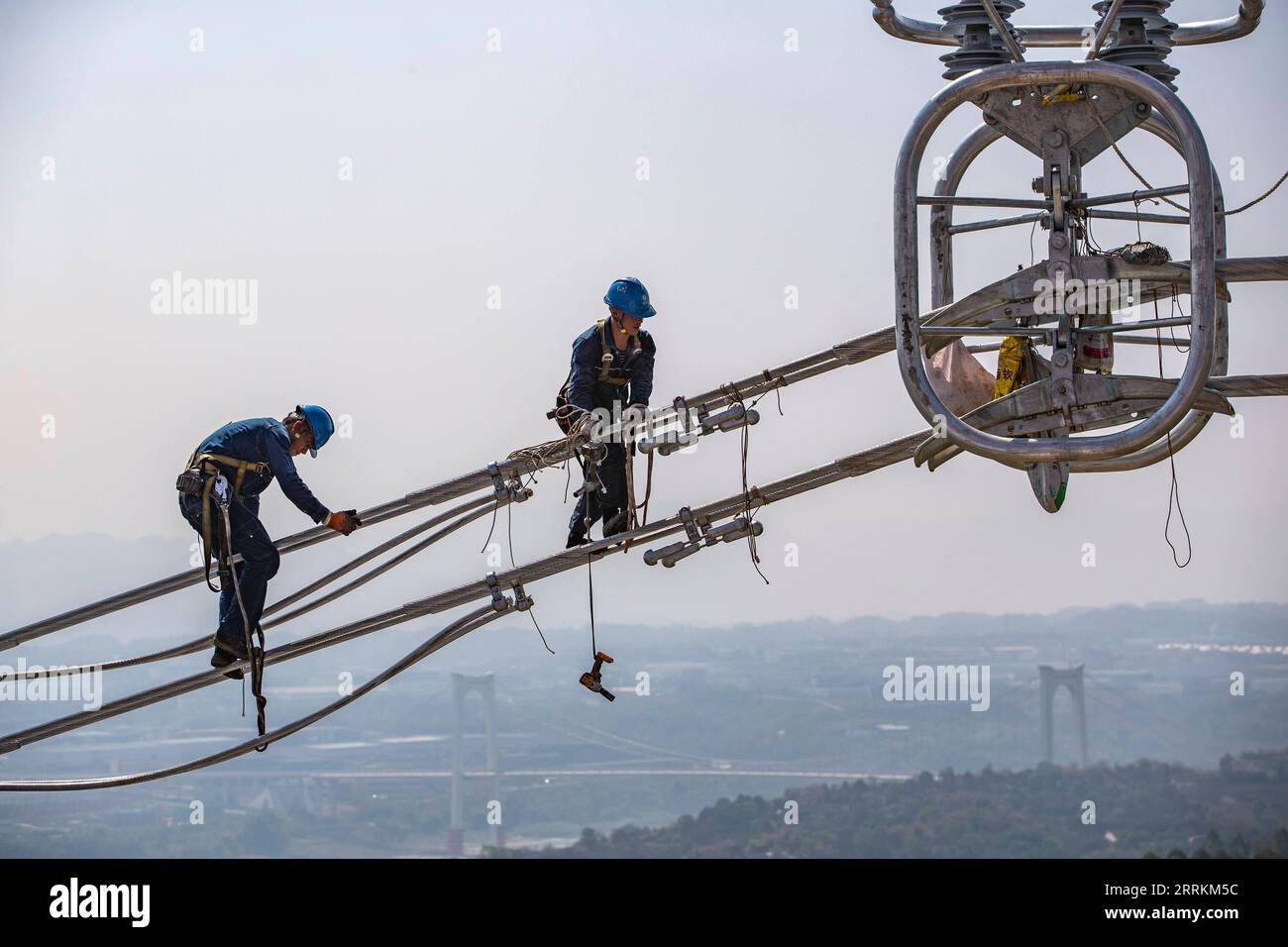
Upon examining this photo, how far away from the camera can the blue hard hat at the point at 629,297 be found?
1588cm

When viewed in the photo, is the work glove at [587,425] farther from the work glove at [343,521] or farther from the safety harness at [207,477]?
the safety harness at [207,477]

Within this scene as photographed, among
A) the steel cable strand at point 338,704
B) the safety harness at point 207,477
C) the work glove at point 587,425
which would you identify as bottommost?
the steel cable strand at point 338,704

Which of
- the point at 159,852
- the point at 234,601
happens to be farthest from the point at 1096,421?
the point at 159,852

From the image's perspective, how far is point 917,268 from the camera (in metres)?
14.5

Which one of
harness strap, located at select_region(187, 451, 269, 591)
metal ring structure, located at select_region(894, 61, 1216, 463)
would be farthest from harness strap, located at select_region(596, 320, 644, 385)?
harness strap, located at select_region(187, 451, 269, 591)

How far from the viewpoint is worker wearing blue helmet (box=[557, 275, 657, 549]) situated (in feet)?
52.5

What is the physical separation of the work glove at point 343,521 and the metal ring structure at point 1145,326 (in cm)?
493

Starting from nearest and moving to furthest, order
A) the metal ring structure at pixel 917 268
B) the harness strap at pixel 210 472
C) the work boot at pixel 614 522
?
the metal ring structure at pixel 917 268 → the harness strap at pixel 210 472 → the work boot at pixel 614 522

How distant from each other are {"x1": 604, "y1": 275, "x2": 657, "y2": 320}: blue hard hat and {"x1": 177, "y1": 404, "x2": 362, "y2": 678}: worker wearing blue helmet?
2478mm

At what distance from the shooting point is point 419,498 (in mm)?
16109

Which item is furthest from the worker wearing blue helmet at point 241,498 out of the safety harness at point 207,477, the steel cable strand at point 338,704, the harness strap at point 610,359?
the harness strap at point 610,359

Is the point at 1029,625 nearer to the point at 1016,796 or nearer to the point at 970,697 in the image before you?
the point at 970,697

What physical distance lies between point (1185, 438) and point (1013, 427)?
1.33 metres

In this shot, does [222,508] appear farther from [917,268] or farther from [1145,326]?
[1145,326]
